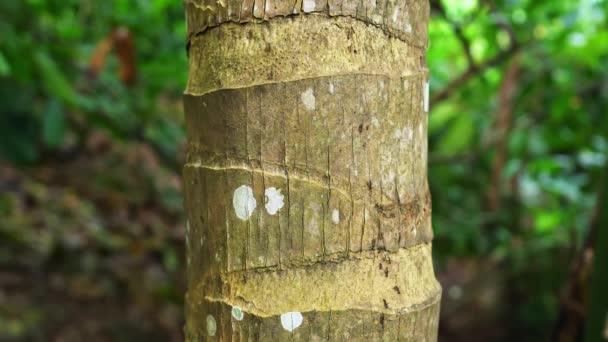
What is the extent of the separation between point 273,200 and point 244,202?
4 centimetres

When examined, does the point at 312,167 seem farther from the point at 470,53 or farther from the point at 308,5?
the point at 470,53

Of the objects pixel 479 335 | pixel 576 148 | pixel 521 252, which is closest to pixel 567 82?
pixel 576 148

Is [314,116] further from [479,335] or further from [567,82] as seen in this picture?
[479,335]

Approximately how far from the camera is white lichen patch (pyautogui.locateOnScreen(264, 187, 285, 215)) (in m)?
0.73

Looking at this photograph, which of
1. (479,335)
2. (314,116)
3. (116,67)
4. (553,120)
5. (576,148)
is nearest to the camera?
(314,116)

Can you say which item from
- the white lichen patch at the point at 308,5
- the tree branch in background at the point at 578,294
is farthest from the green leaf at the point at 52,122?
the tree branch in background at the point at 578,294

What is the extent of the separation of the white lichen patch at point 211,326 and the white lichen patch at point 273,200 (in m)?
0.20

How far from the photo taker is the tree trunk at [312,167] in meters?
0.72

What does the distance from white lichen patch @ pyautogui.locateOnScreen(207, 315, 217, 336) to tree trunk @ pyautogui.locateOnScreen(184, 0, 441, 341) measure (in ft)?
0.07

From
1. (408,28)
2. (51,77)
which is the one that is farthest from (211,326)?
(51,77)

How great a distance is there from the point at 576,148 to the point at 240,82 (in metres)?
2.95

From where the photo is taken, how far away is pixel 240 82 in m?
0.74

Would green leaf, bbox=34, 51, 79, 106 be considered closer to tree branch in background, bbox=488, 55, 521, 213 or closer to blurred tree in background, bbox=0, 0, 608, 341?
blurred tree in background, bbox=0, 0, 608, 341

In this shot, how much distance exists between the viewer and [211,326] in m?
0.80
